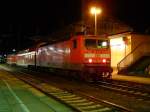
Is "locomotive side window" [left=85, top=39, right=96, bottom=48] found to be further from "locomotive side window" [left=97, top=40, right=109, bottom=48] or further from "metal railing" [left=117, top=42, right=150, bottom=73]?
"metal railing" [left=117, top=42, right=150, bottom=73]

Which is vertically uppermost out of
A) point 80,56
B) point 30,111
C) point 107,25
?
point 107,25

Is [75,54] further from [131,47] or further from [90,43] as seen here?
[131,47]

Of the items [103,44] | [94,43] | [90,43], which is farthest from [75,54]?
[103,44]

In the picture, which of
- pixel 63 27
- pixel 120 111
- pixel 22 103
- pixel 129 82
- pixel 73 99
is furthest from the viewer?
pixel 63 27

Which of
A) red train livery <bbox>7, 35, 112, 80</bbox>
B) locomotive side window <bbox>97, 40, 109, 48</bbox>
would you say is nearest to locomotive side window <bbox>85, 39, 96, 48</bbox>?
red train livery <bbox>7, 35, 112, 80</bbox>

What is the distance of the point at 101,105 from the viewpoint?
46.9 ft

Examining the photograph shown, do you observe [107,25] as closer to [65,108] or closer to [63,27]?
[63,27]

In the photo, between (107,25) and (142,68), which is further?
(107,25)

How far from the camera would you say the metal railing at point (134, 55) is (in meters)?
37.7

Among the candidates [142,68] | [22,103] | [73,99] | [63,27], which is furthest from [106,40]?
[63,27]

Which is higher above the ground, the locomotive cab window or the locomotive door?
the locomotive cab window

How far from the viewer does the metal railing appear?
124 feet

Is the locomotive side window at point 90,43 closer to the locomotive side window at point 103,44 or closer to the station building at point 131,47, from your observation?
the locomotive side window at point 103,44

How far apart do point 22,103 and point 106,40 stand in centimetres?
1332
